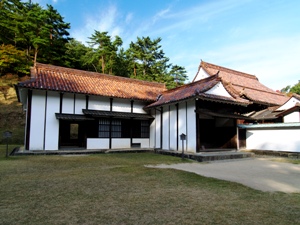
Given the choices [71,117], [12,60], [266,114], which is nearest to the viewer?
[71,117]

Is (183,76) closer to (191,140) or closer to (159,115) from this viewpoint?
(159,115)

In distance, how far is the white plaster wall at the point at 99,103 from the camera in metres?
13.6

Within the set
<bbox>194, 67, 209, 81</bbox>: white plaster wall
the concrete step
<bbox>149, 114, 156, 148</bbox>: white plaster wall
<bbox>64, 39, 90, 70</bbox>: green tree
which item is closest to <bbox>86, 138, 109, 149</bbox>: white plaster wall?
<bbox>149, 114, 156, 148</bbox>: white plaster wall

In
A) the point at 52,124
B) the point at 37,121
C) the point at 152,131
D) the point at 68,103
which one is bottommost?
the point at 152,131

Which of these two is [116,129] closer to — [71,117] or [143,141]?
[143,141]

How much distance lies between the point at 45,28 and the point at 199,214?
28.5 m

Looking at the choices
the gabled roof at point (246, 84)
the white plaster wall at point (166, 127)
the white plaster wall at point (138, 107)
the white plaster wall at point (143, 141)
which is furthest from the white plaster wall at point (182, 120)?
the gabled roof at point (246, 84)

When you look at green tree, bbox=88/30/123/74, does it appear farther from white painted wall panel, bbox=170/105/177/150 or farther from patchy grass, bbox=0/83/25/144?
white painted wall panel, bbox=170/105/177/150

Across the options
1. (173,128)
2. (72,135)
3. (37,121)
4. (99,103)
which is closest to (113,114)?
(99,103)

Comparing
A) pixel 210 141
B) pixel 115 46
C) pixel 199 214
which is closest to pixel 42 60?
pixel 115 46

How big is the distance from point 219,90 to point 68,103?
936 cm

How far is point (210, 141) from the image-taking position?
15062mm

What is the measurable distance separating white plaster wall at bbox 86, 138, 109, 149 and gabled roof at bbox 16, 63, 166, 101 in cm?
297

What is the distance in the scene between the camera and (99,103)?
13867 millimetres
